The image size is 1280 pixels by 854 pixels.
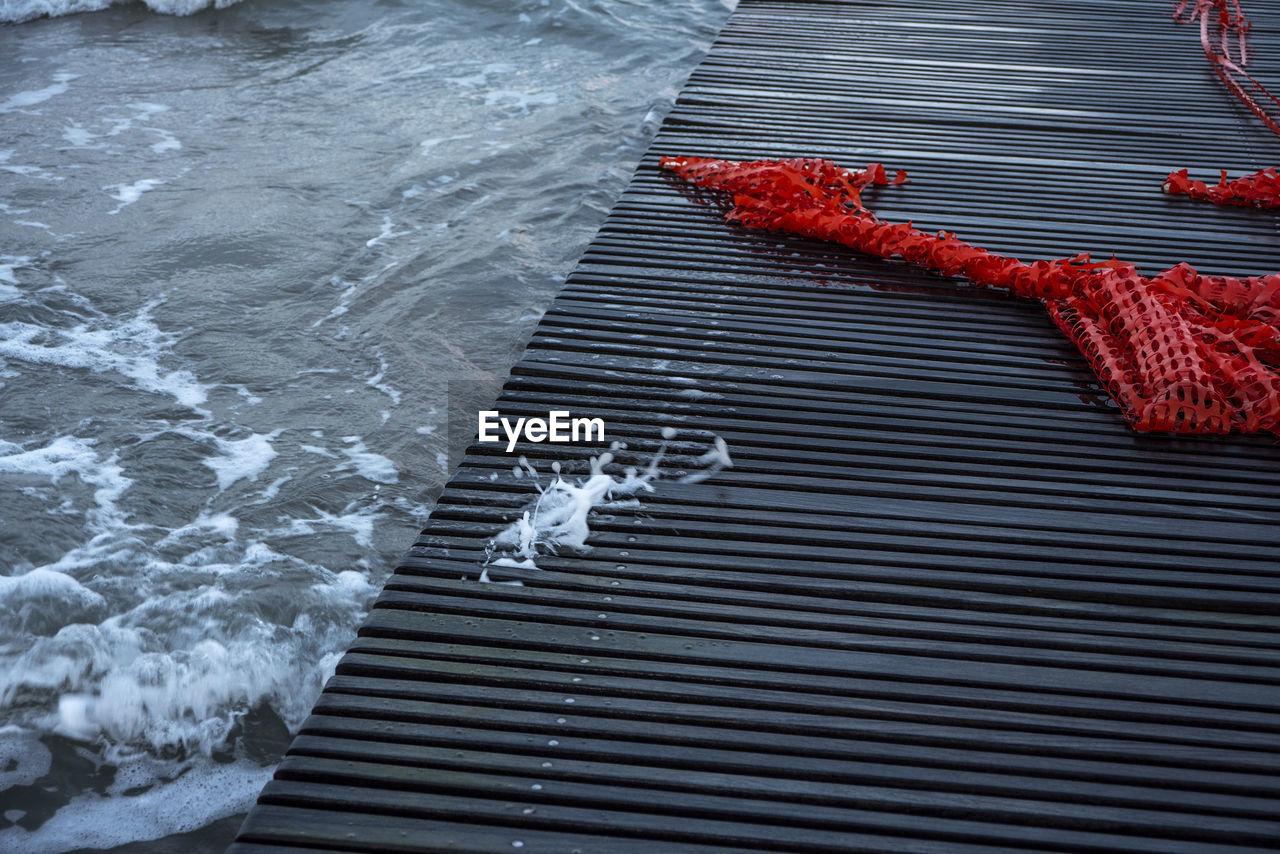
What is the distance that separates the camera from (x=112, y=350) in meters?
3.95

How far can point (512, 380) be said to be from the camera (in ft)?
9.17

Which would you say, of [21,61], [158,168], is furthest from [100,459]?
[21,61]

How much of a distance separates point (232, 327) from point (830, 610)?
308cm

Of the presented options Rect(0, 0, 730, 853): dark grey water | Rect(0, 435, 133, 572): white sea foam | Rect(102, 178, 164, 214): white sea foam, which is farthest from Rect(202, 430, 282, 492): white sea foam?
Rect(102, 178, 164, 214): white sea foam

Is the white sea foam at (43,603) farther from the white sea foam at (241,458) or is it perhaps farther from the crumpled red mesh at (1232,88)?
the crumpled red mesh at (1232,88)

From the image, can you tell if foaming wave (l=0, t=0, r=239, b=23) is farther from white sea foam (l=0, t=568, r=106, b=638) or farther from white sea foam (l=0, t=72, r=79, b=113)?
white sea foam (l=0, t=568, r=106, b=638)

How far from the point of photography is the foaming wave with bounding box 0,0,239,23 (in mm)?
7984

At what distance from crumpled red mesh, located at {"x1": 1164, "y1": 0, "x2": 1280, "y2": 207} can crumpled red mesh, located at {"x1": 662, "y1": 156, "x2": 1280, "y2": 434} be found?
1.02 meters

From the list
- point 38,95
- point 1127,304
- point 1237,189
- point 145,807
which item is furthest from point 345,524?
point 38,95

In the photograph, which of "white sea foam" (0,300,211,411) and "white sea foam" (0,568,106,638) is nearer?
"white sea foam" (0,568,106,638)

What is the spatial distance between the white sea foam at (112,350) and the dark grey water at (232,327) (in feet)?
0.05

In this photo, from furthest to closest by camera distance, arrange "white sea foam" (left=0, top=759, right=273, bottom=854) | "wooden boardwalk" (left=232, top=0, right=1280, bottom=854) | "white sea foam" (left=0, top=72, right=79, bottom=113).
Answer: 1. "white sea foam" (left=0, top=72, right=79, bottom=113)
2. "white sea foam" (left=0, top=759, right=273, bottom=854)
3. "wooden boardwalk" (left=232, top=0, right=1280, bottom=854)

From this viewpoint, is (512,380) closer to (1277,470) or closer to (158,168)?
(1277,470)

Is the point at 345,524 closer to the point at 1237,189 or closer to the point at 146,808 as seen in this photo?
the point at 146,808
